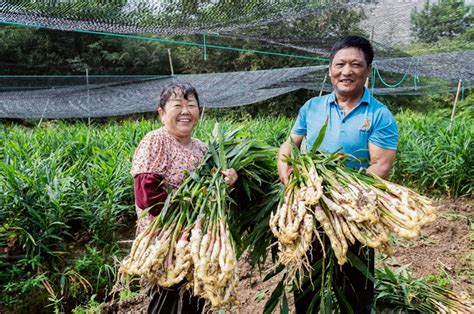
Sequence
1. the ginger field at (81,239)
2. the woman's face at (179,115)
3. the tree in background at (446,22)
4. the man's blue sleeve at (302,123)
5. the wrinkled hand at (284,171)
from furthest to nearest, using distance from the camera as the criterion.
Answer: the tree in background at (446,22) → the ginger field at (81,239) → the man's blue sleeve at (302,123) → the woman's face at (179,115) → the wrinkled hand at (284,171)

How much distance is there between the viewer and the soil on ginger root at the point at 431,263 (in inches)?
95.7

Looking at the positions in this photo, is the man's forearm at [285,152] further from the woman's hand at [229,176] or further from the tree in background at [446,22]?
the tree in background at [446,22]

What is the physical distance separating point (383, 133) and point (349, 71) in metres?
0.26

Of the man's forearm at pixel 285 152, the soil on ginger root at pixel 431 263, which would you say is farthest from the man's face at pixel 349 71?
the soil on ginger root at pixel 431 263

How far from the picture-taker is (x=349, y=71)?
1.46 meters

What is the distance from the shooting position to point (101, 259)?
2641mm

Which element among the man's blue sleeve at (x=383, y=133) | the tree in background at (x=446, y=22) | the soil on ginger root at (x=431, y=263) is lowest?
the soil on ginger root at (x=431, y=263)

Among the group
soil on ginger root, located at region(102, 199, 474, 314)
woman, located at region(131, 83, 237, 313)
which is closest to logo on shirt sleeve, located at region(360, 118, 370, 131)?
woman, located at region(131, 83, 237, 313)

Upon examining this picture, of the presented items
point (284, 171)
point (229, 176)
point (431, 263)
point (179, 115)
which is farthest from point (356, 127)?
point (431, 263)

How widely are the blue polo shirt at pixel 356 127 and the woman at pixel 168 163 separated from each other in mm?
397

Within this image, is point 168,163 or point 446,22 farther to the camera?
point 446,22

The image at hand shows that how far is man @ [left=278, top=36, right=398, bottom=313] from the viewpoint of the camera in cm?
145

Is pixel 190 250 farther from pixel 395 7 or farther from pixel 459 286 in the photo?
pixel 395 7

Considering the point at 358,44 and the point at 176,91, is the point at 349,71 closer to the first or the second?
the point at 358,44
